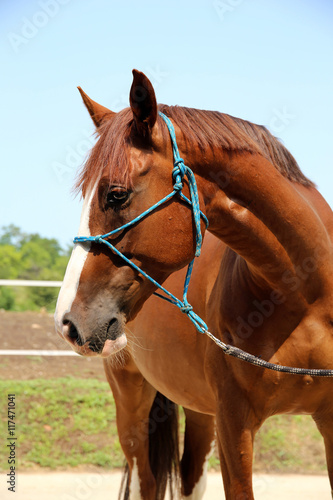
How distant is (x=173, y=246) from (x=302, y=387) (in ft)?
3.04

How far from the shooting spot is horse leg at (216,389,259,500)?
97.3 inches

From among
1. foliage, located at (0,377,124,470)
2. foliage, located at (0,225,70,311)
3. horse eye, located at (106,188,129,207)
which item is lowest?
foliage, located at (0,225,70,311)

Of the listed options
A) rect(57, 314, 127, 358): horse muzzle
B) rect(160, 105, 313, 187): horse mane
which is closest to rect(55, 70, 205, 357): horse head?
rect(57, 314, 127, 358): horse muzzle

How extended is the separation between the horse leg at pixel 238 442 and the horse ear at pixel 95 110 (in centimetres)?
142

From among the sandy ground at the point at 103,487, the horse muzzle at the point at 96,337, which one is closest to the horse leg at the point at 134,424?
the sandy ground at the point at 103,487

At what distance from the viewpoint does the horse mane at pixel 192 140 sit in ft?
6.99

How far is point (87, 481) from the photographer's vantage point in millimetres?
5262

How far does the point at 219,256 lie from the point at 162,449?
1.89m

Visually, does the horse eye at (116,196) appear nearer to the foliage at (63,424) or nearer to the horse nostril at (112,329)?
the horse nostril at (112,329)

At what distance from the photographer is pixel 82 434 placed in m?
6.02

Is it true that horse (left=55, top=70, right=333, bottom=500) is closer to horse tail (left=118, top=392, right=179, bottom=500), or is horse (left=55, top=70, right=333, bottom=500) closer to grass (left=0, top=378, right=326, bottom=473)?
horse tail (left=118, top=392, right=179, bottom=500)

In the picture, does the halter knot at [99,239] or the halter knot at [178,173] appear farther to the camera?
the halter knot at [178,173]

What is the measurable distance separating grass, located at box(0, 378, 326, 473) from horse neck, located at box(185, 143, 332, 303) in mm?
4008

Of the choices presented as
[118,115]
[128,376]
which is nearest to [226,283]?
[118,115]
